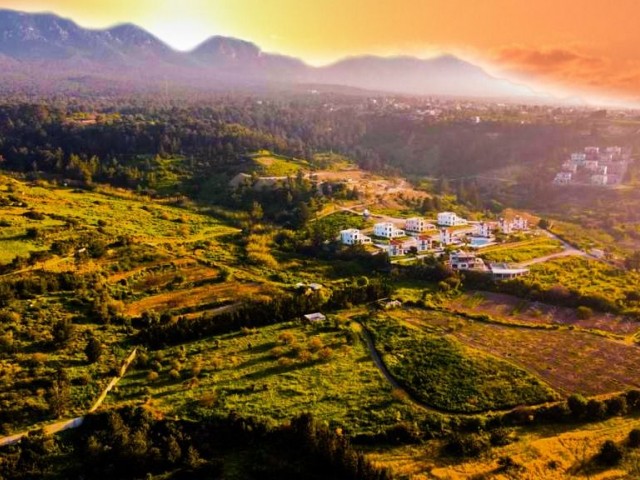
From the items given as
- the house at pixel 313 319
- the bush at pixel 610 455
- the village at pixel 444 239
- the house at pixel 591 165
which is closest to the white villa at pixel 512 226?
the village at pixel 444 239

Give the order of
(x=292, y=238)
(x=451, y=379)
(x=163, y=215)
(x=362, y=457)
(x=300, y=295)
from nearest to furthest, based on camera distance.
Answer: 1. (x=362, y=457)
2. (x=451, y=379)
3. (x=300, y=295)
4. (x=292, y=238)
5. (x=163, y=215)

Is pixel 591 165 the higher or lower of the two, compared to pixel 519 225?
higher

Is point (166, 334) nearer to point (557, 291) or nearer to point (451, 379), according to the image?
point (451, 379)

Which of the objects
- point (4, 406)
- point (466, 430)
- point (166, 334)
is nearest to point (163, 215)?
point (166, 334)

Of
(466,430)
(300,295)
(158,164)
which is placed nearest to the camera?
(466,430)

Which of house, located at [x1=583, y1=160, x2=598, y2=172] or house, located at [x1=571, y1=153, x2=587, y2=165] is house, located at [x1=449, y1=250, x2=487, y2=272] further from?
house, located at [x1=571, y1=153, x2=587, y2=165]

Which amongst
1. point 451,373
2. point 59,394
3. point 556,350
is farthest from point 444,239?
point 59,394

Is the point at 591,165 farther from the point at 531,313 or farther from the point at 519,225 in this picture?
the point at 531,313
